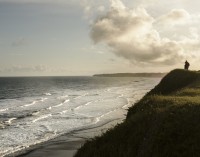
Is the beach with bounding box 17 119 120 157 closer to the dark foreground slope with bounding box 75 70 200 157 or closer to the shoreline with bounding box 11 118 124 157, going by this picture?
the shoreline with bounding box 11 118 124 157

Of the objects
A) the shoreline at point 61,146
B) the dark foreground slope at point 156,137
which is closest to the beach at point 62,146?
the shoreline at point 61,146

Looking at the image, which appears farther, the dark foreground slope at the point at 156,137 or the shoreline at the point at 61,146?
the shoreline at the point at 61,146

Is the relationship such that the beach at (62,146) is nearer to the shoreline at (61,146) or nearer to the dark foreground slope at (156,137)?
the shoreline at (61,146)

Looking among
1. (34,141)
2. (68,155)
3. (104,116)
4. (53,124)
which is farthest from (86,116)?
(68,155)

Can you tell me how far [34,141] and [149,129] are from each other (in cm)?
1890

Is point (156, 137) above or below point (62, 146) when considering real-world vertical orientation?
above

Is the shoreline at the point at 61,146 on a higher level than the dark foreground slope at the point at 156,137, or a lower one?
lower

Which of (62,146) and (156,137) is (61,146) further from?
(156,137)

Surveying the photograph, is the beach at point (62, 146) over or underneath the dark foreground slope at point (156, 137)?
underneath

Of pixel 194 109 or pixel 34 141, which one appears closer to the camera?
pixel 194 109

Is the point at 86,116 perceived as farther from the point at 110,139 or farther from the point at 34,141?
the point at 110,139

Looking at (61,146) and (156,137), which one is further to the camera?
(61,146)

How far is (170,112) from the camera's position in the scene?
20.3 metres

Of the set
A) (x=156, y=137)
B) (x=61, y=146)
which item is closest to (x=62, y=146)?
(x=61, y=146)
